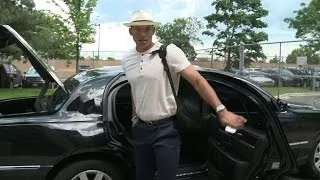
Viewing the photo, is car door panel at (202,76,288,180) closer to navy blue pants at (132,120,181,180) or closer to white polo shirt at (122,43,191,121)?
navy blue pants at (132,120,181,180)

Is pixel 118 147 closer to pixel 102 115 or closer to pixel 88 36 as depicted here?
pixel 102 115

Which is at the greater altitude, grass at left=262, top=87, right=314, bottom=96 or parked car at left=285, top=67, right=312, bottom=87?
parked car at left=285, top=67, right=312, bottom=87

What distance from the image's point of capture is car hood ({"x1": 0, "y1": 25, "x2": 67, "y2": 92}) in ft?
15.7

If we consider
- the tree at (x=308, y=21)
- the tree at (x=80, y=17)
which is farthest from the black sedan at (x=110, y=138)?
the tree at (x=308, y=21)

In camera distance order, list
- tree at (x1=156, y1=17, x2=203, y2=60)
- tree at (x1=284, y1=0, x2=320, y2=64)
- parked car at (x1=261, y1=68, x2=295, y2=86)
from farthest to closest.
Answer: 1. tree at (x1=156, y1=17, x2=203, y2=60)
2. tree at (x1=284, y1=0, x2=320, y2=64)
3. parked car at (x1=261, y1=68, x2=295, y2=86)

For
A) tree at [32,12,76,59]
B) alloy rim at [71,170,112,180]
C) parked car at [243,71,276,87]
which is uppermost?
tree at [32,12,76,59]

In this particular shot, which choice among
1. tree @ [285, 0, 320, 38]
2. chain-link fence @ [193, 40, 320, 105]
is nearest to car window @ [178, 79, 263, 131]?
chain-link fence @ [193, 40, 320, 105]

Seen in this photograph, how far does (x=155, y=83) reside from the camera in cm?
348

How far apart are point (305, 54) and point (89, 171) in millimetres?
9605

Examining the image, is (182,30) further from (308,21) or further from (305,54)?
(305,54)

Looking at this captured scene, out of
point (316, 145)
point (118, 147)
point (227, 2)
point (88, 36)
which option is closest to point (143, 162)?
point (118, 147)

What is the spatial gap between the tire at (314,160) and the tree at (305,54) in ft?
21.2

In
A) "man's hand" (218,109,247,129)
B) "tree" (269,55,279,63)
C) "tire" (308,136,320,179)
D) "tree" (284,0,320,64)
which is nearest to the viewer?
"man's hand" (218,109,247,129)

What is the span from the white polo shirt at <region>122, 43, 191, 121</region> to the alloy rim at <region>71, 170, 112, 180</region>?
94 cm
